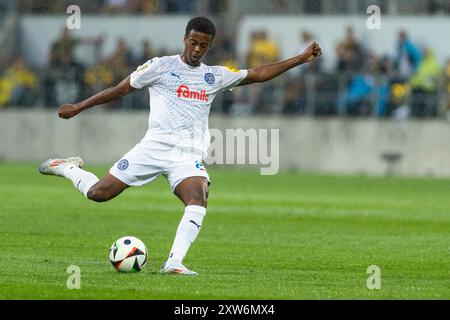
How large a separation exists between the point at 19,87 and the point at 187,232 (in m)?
25.0

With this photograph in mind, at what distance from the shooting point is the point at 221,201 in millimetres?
24047

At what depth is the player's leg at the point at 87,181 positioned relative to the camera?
13.2m

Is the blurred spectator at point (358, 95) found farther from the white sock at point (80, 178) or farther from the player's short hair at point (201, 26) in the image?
the player's short hair at point (201, 26)

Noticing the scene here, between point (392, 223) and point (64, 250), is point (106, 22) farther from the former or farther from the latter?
point (64, 250)

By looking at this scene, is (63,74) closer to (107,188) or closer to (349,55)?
(349,55)

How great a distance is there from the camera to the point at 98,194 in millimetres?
13211

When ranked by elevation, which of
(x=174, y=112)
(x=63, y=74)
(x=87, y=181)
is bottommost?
(x=87, y=181)

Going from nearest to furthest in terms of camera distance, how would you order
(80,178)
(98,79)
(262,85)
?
(80,178) < (262,85) < (98,79)

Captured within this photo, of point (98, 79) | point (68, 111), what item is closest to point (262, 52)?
point (98, 79)

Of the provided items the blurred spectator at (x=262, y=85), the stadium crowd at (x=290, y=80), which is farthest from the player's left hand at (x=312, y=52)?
the blurred spectator at (x=262, y=85)

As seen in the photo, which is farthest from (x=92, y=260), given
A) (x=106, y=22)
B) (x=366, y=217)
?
(x=106, y=22)

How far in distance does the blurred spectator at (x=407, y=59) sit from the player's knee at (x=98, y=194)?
20084 mm

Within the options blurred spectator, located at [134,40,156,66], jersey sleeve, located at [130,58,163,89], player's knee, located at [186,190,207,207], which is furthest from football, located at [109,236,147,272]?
blurred spectator, located at [134,40,156,66]

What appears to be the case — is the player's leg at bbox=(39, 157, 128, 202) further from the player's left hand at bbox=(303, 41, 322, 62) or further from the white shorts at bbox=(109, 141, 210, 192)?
the player's left hand at bbox=(303, 41, 322, 62)
